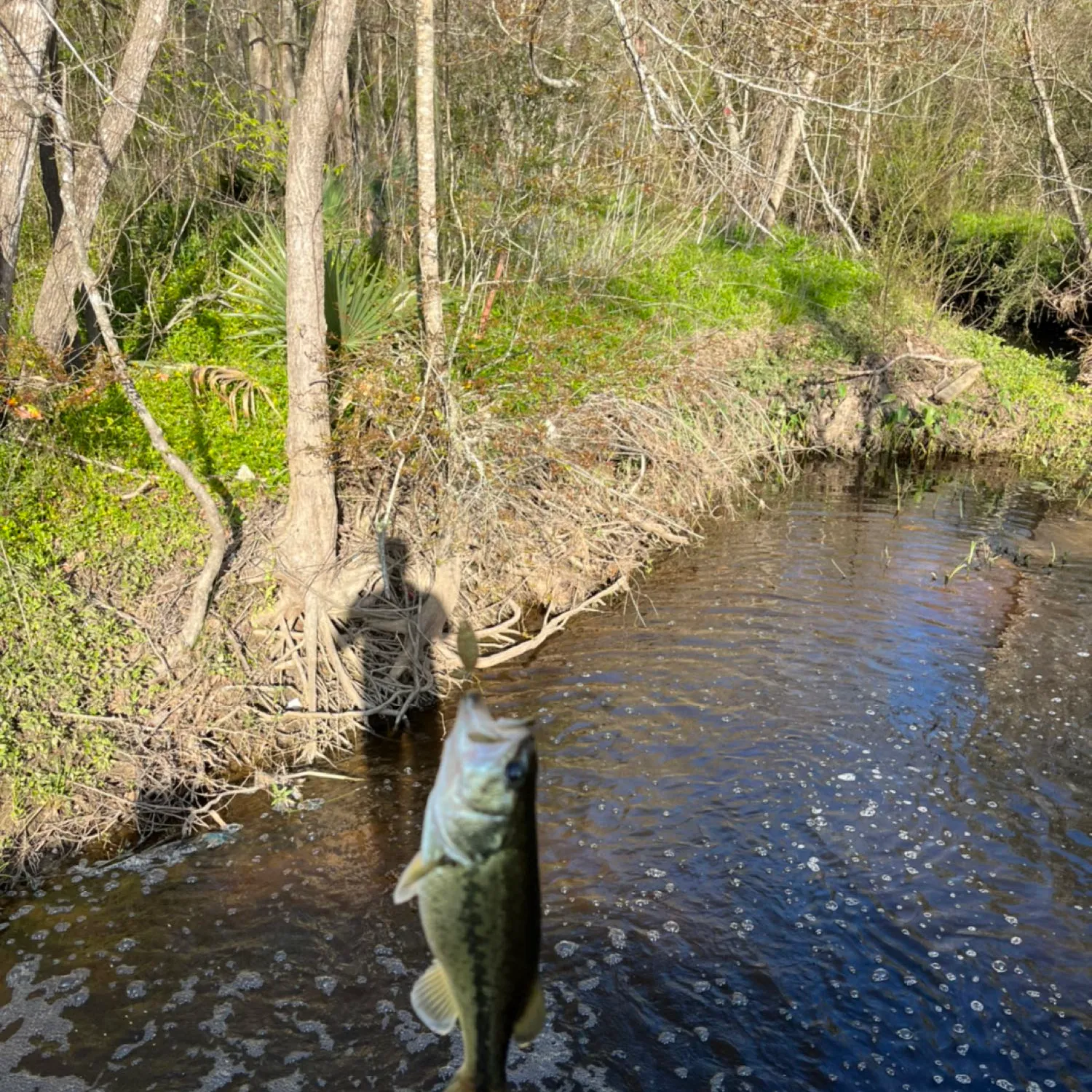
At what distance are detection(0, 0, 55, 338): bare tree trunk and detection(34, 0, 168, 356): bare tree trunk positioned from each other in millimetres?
434

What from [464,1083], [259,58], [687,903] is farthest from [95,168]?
[259,58]

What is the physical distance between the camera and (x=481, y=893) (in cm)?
222

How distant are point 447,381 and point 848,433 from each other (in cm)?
959

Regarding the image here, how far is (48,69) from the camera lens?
27.7ft

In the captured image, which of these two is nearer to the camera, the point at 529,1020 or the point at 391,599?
the point at 529,1020

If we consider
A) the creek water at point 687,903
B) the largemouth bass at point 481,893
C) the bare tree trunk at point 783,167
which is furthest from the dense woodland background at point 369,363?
the largemouth bass at point 481,893

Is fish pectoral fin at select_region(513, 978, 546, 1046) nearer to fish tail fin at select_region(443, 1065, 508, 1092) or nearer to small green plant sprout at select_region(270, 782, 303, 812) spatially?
fish tail fin at select_region(443, 1065, 508, 1092)

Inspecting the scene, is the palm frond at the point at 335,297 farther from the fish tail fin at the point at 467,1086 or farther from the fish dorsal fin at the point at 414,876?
the fish tail fin at the point at 467,1086

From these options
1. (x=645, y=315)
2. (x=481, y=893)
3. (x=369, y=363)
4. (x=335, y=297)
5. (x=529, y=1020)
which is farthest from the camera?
(x=645, y=315)

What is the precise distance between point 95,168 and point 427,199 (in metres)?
2.95

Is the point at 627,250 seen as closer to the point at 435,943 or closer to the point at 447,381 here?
the point at 447,381

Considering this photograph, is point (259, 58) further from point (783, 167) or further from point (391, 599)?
point (391, 599)

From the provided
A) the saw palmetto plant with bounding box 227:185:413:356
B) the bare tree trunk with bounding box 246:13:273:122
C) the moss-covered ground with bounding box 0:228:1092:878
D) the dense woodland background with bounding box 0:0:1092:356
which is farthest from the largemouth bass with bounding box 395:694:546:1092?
the bare tree trunk with bounding box 246:13:273:122

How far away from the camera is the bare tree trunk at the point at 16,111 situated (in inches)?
299
